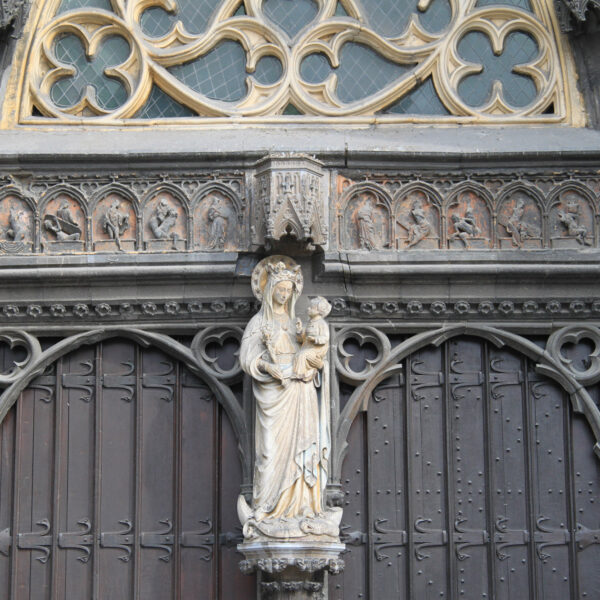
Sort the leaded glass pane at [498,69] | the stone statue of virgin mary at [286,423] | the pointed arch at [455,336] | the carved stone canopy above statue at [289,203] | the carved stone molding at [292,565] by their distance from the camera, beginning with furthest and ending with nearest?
the leaded glass pane at [498,69], the pointed arch at [455,336], the carved stone canopy above statue at [289,203], the stone statue of virgin mary at [286,423], the carved stone molding at [292,565]

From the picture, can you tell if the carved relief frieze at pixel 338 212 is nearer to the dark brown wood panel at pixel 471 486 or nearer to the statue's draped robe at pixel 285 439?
the dark brown wood panel at pixel 471 486

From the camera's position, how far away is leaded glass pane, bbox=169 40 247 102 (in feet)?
50.3

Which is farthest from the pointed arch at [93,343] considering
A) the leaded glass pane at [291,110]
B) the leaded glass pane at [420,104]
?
the leaded glass pane at [420,104]

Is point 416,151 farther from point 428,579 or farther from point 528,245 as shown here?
point 428,579

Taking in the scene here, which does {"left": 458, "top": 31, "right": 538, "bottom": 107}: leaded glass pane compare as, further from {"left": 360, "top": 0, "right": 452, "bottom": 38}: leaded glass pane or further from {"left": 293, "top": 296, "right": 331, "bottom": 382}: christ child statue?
{"left": 293, "top": 296, "right": 331, "bottom": 382}: christ child statue

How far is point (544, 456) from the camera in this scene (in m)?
14.2

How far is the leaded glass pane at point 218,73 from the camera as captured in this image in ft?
50.3

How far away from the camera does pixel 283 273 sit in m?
13.9

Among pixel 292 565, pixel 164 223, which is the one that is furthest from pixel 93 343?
pixel 292 565

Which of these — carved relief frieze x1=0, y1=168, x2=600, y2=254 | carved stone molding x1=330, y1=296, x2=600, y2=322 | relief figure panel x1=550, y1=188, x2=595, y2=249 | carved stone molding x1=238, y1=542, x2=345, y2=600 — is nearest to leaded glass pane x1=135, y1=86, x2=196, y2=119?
carved relief frieze x1=0, y1=168, x2=600, y2=254

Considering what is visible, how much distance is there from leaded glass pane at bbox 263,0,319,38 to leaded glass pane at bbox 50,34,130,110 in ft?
4.22

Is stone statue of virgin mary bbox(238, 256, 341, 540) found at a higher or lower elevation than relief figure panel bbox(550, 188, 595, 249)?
lower

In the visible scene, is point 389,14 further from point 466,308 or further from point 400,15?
point 466,308

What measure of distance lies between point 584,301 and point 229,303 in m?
2.83
